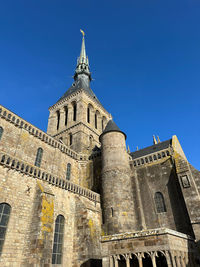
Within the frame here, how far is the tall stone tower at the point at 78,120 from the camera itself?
2602cm

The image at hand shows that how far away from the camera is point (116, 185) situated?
17344 millimetres

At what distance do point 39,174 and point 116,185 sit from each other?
6.87m

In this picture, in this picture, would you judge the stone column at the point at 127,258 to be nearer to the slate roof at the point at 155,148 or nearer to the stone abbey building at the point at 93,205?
the stone abbey building at the point at 93,205

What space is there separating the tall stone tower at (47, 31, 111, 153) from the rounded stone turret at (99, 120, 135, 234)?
5316 millimetres

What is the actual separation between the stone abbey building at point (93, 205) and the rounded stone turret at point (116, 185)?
0.08m

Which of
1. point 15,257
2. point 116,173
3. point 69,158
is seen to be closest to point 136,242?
point 15,257

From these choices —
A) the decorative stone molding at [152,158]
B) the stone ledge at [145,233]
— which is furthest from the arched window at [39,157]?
the stone ledge at [145,233]

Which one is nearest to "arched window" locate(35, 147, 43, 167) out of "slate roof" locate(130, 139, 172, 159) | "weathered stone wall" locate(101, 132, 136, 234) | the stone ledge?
"weathered stone wall" locate(101, 132, 136, 234)

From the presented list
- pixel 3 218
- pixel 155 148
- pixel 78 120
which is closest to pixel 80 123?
pixel 78 120

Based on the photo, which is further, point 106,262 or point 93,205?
point 93,205

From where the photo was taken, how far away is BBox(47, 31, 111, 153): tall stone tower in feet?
85.4

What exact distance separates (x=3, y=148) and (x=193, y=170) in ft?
51.1

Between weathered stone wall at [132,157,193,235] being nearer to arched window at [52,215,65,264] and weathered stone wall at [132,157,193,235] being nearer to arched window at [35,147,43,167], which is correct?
arched window at [52,215,65,264]

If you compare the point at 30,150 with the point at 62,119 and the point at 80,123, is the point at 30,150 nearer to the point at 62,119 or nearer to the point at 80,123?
the point at 80,123
